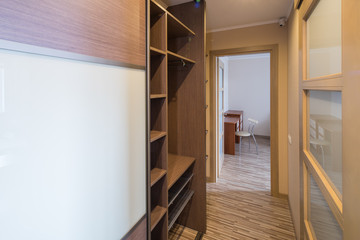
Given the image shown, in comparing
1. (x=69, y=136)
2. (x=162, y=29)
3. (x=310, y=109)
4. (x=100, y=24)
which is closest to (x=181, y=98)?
(x=162, y=29)

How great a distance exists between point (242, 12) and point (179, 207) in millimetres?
2306

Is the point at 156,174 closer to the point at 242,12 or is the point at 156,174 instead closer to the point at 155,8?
the point at 155,8

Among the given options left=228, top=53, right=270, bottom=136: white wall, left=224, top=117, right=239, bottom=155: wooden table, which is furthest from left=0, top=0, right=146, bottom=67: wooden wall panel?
left=228, top=53, right=270, bottom=136: white wall

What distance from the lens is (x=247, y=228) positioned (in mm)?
2076

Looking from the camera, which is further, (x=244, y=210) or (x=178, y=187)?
(x=244, y=210)

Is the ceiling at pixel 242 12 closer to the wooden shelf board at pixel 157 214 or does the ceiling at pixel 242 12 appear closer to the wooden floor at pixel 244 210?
the wooden shelf board at pixel 157 214

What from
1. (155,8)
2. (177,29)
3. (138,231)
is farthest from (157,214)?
(177,29)

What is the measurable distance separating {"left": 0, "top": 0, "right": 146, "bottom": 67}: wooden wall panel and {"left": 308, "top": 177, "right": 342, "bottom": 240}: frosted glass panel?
125 centimetres

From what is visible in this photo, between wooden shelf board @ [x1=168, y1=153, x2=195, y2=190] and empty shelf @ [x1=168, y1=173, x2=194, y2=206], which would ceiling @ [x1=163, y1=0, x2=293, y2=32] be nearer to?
wooden shelf board @ [x1=168, y1=153, x2=195, y2=190]

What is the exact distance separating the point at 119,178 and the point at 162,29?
100cm

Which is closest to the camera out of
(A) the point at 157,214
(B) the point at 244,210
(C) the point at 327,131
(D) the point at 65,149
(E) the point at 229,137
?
(D) the point at 65,149

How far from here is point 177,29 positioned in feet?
5.53

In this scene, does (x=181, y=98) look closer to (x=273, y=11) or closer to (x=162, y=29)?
(x=162, y=29)

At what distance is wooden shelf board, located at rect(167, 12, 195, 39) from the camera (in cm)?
149
